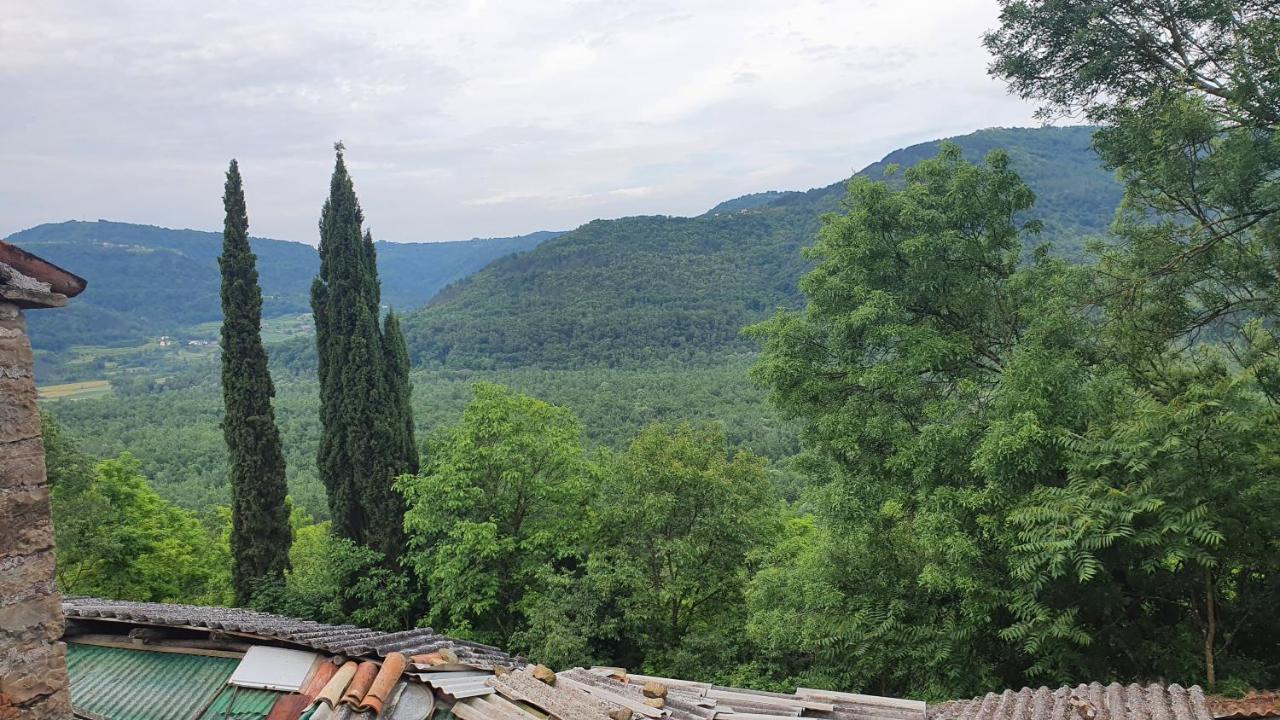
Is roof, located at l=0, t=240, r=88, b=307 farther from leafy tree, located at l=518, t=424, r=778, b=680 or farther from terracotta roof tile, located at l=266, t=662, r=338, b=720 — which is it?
leafy tree, located at l=518, t=424, r=778, b=680

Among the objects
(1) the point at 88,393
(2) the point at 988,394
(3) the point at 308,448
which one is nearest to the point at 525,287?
(3) the point at 308,448

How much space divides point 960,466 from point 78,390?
9326cm

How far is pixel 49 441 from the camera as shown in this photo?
1759 cm

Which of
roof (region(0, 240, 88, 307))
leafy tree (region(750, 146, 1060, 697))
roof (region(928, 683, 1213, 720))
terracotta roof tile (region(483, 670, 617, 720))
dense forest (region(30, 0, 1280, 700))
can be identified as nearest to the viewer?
roof (region(0, 240, 88, 307))

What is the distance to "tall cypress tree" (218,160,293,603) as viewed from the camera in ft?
57.8

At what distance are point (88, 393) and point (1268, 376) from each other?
3679 inches

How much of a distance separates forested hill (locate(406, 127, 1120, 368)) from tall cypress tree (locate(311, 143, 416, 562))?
43.5 meters

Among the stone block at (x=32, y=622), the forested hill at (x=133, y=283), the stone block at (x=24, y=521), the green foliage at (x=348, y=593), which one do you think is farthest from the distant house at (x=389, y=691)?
the forested hill at (x=133, y=283)

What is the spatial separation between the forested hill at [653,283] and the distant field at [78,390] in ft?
106

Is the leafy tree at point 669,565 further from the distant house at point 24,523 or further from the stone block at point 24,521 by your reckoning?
the stone block at point 24,521

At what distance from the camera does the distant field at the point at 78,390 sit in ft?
238

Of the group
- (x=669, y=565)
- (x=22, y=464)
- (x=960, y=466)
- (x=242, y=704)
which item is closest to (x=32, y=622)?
(x=22, y=464)

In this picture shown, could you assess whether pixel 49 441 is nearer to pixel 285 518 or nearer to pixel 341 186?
pixel 285 518

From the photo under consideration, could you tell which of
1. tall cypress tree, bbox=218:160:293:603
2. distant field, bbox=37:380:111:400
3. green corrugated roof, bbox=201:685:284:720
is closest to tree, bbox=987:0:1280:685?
green corrugated roof, bbox=201:685:284:720
